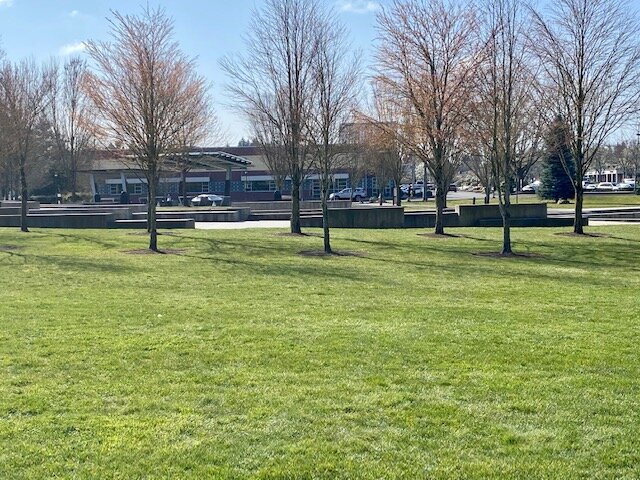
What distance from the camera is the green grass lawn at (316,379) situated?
13.1 ft

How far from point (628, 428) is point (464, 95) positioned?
18.4 m

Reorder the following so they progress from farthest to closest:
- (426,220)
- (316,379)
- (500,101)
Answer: (426,220) → (500,101) → (316,379)

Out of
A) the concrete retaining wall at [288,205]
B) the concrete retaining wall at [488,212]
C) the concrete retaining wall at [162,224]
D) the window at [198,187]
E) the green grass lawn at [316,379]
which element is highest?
the window at [198,187]

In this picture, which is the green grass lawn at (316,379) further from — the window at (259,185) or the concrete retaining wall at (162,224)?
the window at (259,185)

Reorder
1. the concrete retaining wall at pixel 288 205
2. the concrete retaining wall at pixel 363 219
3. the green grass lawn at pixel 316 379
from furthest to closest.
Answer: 1. the concrete retaining wall at pixel 288 205
2. the concrete retaining wall at pixel 363 219
3. the green grass lawn at pixel 316 379

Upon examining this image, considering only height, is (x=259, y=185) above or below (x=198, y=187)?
above

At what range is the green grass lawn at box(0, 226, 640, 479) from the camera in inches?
157

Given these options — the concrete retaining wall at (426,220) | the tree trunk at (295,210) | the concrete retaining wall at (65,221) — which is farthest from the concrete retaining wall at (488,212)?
the concrete retaining wall at (65,221)

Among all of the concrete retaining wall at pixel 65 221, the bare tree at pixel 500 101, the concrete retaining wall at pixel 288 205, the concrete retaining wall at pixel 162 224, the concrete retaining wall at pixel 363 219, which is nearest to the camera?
A: the bare tree at pixel 500 101

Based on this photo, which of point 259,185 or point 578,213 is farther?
point 259,185

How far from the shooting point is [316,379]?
567 centimetres

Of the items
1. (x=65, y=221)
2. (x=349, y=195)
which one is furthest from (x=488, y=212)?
(x=349, y=195)

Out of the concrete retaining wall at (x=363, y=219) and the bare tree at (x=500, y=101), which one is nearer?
the bare tree at (x=500, y=101)

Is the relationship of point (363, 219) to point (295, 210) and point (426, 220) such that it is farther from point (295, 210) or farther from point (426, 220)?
point (295, 210)
